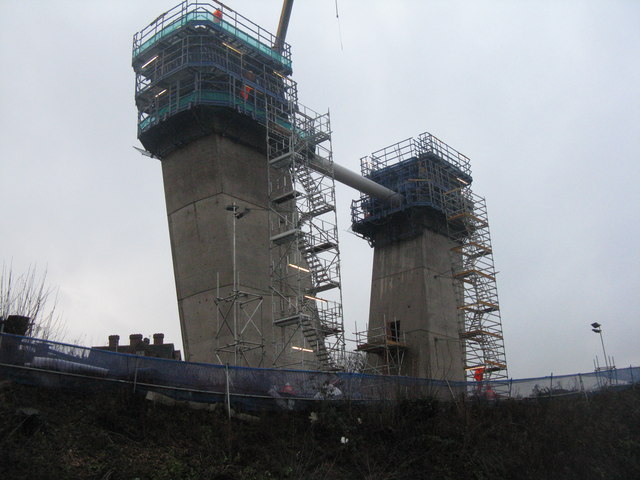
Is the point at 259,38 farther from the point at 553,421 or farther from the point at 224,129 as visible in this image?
the point at 553,421

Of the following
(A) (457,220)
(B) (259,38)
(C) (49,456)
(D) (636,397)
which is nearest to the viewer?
(C) (49,456)

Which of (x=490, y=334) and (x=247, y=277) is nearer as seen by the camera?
(x=247, y=277)

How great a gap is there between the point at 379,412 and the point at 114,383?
8.25 meters

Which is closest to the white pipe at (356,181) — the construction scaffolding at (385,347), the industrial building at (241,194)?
the industrial building at (241,194)

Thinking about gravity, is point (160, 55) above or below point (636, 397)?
above

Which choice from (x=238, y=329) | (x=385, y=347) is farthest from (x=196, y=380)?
(x=385, y=347)

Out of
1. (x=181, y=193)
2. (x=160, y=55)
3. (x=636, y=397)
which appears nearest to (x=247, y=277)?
(x=181, y=193)

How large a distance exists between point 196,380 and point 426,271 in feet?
90.4

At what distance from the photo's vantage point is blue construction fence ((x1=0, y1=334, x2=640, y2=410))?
20531mm

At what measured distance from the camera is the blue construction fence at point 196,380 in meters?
20.5

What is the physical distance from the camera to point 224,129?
3747 centimetres

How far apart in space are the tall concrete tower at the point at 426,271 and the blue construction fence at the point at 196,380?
59.7 ft

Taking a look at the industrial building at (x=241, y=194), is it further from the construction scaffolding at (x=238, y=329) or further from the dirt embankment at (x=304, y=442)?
the dirt embankment at (x=304, y=442)

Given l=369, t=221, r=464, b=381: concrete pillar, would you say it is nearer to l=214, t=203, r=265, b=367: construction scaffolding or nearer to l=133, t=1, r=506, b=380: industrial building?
l=133, t=1, r=506, b=380: industrial building
